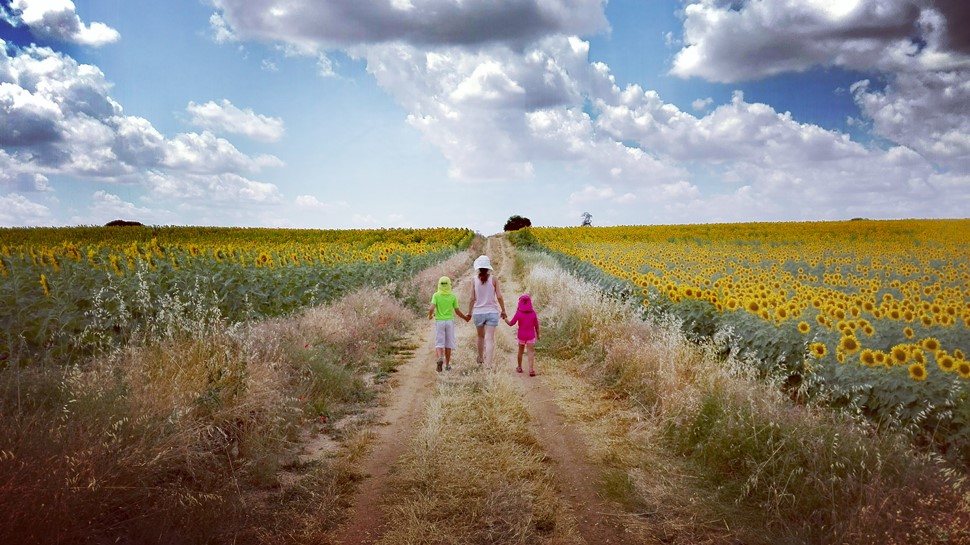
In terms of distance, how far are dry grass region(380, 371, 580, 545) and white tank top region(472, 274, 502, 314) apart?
9.12ft

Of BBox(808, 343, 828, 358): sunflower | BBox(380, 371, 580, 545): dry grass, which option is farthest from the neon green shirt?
BBox(808, 343, 828, 358): sunflower

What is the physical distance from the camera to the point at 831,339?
23.1ft

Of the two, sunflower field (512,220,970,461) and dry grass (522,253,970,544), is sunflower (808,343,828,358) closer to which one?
sunflower field (512,220,970,461)

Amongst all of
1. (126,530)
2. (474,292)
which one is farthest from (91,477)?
(474,292)

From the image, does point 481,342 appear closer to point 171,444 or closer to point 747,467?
point 747,467

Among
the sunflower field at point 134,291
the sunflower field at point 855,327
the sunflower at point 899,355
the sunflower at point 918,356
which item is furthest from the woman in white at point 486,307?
the sunflower at point 918,356

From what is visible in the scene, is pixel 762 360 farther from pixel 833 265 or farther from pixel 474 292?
pixel 833 265

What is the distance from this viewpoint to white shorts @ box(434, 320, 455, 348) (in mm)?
9802

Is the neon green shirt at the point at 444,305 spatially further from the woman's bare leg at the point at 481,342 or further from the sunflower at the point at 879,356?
the sunflower at the point at 879,356

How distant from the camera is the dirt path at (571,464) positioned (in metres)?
4.73

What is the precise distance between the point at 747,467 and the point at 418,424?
11.9ft

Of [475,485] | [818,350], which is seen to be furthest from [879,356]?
[475,485]

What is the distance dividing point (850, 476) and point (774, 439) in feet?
3.08

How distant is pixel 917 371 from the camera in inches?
217
